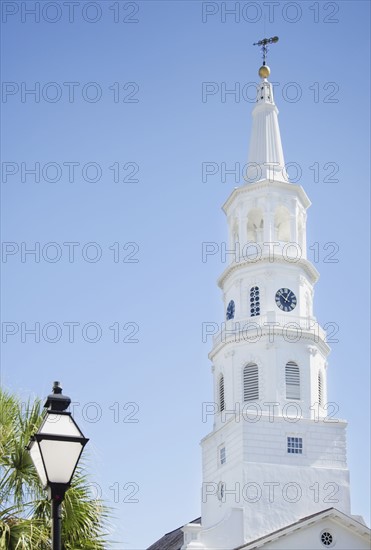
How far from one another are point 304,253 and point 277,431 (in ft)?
33.9

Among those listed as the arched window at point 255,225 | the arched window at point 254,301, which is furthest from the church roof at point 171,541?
the arched window at point 255,225

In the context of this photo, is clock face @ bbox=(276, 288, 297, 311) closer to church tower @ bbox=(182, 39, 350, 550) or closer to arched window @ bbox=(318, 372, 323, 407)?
church tower @ bbox=(182, 39, 350, 550)

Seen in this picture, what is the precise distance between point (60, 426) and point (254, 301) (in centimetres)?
4308

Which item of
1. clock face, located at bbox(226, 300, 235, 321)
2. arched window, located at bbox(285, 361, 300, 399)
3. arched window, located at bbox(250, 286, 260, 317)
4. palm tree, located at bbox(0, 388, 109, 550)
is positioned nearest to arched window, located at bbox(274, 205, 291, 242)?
arched window, located at bbox(250, 286, 260, 317)

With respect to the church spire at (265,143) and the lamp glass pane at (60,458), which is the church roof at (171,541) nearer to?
the church spire at (265,143)

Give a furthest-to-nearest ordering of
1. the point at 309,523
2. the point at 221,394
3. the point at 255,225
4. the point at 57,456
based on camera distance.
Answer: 1. the point at 255,225
2. the point at 221,394
3. the point at 309,523
4. the point at 57,456

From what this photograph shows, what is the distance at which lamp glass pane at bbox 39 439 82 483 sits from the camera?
13539mm

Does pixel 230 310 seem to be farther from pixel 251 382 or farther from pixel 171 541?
pixel 171 541

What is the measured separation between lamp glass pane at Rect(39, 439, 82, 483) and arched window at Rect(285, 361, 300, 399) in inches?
1595

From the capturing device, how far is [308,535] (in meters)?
49.6

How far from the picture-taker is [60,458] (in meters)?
13.6

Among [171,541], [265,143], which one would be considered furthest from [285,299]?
[171,541]

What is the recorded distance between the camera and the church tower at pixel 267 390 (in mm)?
51969

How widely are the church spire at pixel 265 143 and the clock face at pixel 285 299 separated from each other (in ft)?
22.0
